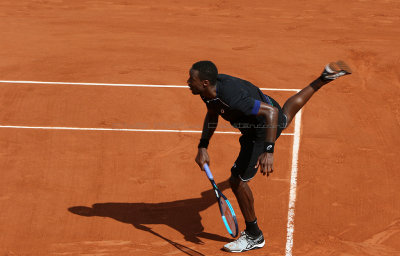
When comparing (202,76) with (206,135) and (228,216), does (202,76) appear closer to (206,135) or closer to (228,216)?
(206,135)

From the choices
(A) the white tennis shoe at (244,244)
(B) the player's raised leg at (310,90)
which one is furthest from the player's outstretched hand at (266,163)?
(B) the player's raised leg at (310,90)

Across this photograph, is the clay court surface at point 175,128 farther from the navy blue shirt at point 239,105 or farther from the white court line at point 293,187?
the navy blue shirt at point 239,105

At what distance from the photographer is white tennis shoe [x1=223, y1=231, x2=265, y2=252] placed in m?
8.89

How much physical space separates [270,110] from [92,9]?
1061cm

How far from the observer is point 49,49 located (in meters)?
15.3

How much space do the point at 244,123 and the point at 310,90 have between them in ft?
6.51

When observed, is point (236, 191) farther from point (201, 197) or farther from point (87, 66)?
point (87, 66)

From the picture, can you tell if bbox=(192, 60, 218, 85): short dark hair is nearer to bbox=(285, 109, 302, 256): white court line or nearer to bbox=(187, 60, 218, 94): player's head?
bbox=(187, 60, 218, 94): player's head

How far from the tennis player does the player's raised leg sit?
0.23m

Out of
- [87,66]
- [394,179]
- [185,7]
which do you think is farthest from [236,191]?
[185,7]

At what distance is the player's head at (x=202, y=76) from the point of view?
7.89 metres

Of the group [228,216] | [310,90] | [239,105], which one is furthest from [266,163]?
[310,90]

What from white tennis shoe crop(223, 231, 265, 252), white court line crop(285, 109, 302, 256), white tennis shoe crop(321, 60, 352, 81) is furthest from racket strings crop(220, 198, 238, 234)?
white tennis shoe crop(321, 60, 352, 81)

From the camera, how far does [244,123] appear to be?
839cm
